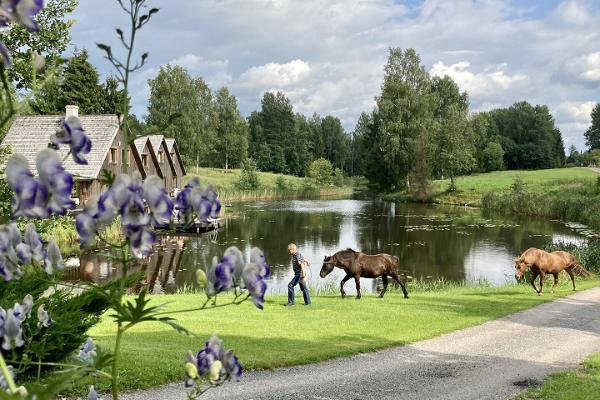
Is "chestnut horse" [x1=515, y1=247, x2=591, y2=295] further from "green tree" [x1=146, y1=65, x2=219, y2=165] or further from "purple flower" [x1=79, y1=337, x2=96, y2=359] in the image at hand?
"green tree" [x1=146, y1=65, x2=219, y2=165]

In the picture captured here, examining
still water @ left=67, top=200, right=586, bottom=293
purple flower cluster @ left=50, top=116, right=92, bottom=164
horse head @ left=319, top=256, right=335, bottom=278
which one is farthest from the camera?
still water @ left=67, top=200, right=586, bottom=293

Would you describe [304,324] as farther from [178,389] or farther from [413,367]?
[178,389]

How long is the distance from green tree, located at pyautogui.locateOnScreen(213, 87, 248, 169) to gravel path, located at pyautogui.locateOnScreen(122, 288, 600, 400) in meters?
77.0

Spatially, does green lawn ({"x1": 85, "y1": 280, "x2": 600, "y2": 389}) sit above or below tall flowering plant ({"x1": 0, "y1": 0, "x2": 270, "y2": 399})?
below

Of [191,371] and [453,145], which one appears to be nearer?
[191,371]

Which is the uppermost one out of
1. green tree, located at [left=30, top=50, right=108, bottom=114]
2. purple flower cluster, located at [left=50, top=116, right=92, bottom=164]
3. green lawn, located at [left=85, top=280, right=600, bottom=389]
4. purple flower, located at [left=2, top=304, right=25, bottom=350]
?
green tree, located at [left=30, top=50, right=108, bottom=114]

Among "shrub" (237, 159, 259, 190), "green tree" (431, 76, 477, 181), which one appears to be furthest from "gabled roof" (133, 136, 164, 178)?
"green tree" (431, 76, 477, 181)

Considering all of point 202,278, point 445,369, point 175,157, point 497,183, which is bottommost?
point 445,369

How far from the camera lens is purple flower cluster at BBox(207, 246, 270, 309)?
6.64ft

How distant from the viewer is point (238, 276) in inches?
81.7

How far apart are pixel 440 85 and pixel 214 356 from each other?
9128 centimetres

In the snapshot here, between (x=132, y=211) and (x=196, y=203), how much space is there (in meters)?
0.35

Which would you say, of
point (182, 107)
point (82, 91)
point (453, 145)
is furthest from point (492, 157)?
point (82, 91)

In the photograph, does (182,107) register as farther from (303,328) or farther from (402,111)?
(303,328)
